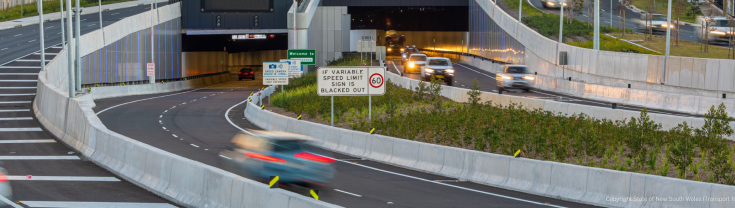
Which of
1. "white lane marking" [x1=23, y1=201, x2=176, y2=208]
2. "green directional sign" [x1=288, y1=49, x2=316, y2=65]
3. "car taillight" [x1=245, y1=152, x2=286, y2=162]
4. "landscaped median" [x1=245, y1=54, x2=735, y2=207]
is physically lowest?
"white lane marking" [x1=23, y1=201, x2=176, y2=208]

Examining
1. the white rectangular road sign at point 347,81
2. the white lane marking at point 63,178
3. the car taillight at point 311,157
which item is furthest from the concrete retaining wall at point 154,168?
the white rectangular road sign at point 347,81

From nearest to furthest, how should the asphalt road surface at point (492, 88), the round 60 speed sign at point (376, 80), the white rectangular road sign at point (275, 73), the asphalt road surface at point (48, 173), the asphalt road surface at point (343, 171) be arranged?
the asphalt road surface at point (48, 173)
the asphalt road surface at point (343, 171)
the round 60 speed sign at point (376, 80)
the asphalt road surface at point (492, 88)
the white rectangular road sign at point (275, 73)

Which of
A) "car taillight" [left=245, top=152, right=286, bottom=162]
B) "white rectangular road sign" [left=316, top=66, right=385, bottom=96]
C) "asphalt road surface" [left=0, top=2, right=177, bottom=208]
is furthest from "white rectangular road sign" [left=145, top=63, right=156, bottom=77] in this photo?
"car taillight" [left=245, top=152, right=286, bottom=162]

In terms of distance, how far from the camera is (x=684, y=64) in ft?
119

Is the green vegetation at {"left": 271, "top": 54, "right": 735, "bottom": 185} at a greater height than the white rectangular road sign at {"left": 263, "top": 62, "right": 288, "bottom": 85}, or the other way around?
the white rectangular road sign at {"left": 263, "top": 62, "right": 288, "bottom": 85}

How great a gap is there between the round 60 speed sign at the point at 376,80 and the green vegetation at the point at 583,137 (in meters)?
1.33

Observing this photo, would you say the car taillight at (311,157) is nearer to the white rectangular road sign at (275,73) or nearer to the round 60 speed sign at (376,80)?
the round 60 speed sign at (376,80)

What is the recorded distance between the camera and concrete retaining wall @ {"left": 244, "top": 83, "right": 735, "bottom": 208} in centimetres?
1324

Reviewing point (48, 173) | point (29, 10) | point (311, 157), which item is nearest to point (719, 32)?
point (311, 157)

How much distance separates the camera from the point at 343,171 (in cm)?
1917

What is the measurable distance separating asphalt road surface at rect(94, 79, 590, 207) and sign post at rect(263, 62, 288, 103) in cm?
251

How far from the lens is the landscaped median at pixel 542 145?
15234 mm

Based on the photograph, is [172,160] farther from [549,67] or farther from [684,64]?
[549,67]

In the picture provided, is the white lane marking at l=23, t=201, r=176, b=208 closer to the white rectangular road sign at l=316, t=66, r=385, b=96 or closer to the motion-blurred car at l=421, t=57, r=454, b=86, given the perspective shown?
the white rectangular road sign at l=316, t=66, r=385, b=96
